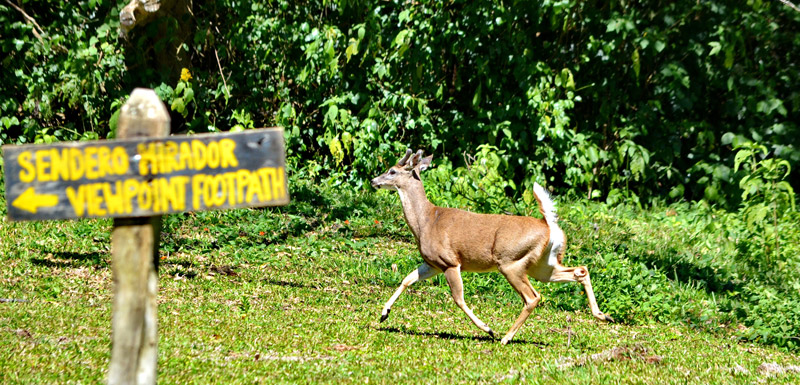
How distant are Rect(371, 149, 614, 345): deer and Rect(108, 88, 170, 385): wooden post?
13.5 feet

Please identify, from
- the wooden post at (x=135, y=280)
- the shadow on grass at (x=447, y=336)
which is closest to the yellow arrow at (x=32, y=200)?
the wooden post at (x=135, y=280)

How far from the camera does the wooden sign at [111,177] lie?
3.89 meters

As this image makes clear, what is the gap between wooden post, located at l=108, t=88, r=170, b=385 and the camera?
3.87 metres

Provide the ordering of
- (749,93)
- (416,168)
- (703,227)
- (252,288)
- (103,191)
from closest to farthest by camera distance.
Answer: (103,191) → (416,168) → (252,288) → (703,227) → (749,93)

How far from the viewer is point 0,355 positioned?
611 centimetres

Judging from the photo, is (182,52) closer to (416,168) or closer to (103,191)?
(416,168)

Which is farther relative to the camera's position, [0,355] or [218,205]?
[0,355]

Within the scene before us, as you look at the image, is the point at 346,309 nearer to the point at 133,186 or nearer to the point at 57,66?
the point at 133,186

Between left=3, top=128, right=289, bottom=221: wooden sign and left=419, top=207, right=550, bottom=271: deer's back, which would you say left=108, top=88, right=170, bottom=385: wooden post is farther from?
left=419, top=207, right=550, bottom=271: deer's back

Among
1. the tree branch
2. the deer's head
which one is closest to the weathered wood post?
the deer's head

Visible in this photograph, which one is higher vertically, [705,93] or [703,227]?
[705,93]

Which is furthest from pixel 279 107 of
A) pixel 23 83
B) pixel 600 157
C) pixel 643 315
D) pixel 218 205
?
pixel 218 205

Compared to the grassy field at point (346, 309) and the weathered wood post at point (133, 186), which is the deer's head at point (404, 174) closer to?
the grassy field at point (346, 309)

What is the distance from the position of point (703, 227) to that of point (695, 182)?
295 cm
